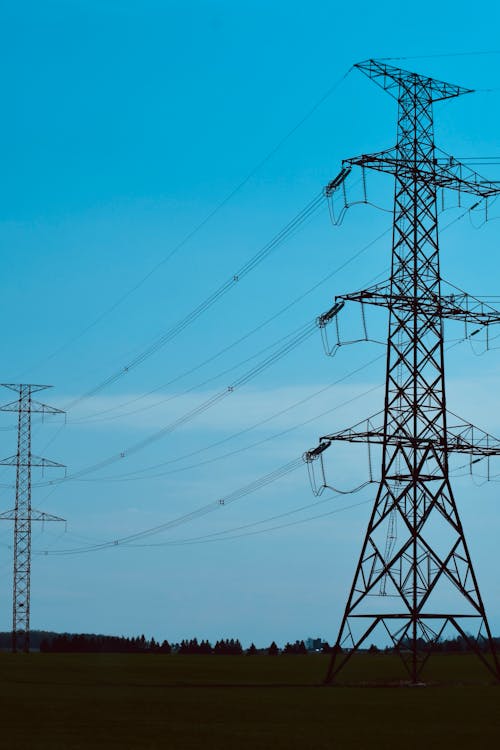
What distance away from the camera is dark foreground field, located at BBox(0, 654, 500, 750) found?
33.1 meters

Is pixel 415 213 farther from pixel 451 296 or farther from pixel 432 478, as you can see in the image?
pixel 432 478

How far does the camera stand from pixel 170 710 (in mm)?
45125

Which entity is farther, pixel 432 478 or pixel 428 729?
pixel 432 478

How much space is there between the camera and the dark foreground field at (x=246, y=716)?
33119mm

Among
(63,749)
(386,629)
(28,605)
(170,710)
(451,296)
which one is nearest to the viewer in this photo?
(63,749)

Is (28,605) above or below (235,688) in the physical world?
above

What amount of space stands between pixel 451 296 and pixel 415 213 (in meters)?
4.92

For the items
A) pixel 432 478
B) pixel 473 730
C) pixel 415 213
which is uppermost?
pixel 415 213

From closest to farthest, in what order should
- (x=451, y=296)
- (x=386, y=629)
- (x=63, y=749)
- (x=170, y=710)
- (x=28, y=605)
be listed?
(x=63, y=749) < (x=170, y=710) < (x=386, y=629) < (x=451, y=296) < (x=28, y=605)

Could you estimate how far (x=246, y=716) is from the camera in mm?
42312

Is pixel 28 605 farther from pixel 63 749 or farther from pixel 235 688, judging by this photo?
pixel 63 749

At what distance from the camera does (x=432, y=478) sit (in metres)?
57.1

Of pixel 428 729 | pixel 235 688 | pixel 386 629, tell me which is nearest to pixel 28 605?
pixel 235 688

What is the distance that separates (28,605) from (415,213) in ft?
230
